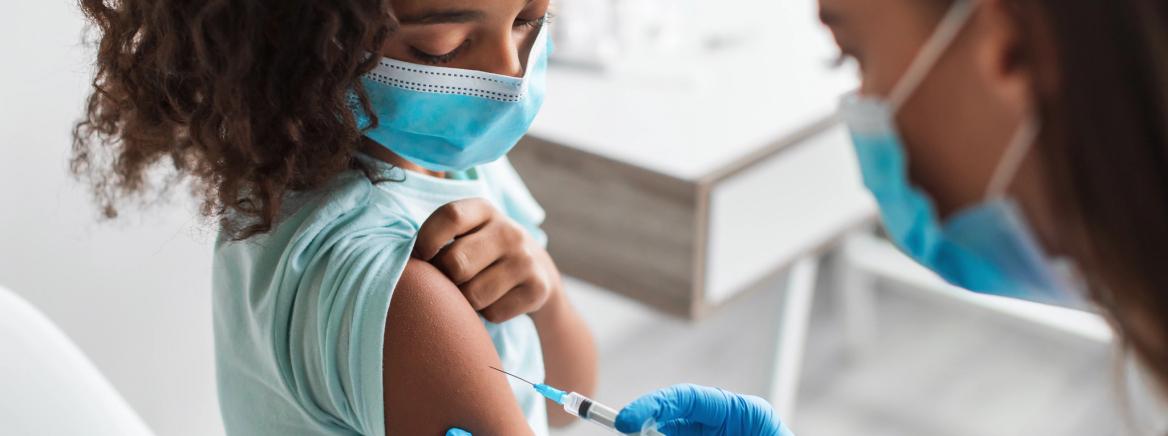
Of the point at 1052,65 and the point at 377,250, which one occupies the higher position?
the point at 1052,65

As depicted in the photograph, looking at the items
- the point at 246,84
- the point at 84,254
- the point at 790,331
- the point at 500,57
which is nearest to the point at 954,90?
the point at 500,57

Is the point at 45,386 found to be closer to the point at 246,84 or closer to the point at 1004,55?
the point at 246,84

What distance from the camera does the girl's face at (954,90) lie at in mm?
518

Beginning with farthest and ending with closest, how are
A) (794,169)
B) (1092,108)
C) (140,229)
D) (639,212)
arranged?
(794,169)
(639,212)
(140,229)
(1092,108)

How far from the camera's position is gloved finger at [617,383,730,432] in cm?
80

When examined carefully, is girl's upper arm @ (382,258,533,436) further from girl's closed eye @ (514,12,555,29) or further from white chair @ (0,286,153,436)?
white chair @ (0,286,153,436)

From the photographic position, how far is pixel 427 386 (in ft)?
2.50

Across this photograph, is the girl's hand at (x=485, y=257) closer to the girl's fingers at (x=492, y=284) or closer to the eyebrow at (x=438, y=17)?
the girl's fingers at (x=492, y=284)

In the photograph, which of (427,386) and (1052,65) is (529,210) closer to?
(427,386)

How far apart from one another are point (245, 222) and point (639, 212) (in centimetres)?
84

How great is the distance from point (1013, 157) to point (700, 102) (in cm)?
122

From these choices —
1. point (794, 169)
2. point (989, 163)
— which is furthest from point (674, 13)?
point (989, 163)

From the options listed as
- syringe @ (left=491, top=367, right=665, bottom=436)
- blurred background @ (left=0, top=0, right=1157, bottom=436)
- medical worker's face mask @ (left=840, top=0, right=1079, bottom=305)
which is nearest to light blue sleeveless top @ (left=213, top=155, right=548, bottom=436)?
syringe @ (left=491, top=367, right=665, bottom=436)

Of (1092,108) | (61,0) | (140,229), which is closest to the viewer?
(1092,108)
